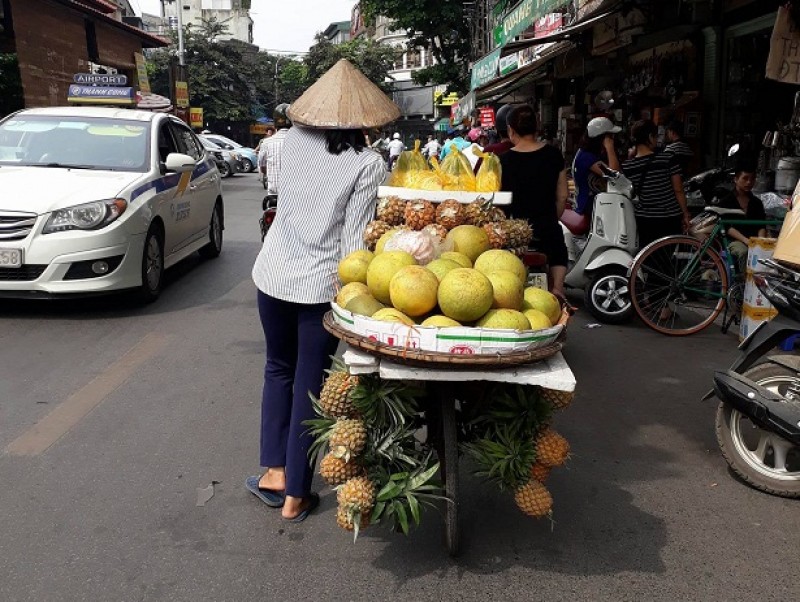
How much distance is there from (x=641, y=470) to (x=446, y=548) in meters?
1.29

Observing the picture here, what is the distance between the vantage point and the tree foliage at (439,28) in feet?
97.6

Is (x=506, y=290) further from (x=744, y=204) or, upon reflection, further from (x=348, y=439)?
(x=744, y=204)

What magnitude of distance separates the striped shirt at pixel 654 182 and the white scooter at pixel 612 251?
0.09m

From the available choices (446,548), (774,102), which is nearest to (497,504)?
(446,548)

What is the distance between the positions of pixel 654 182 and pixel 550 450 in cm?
445

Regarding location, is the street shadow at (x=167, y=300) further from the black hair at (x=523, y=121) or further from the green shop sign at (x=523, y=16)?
the green shop sign at (x=523, y=16)

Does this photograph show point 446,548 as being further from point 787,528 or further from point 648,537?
point 787,528

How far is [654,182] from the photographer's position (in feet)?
21.8

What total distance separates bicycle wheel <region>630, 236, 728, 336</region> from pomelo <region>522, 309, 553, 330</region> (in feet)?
12.5

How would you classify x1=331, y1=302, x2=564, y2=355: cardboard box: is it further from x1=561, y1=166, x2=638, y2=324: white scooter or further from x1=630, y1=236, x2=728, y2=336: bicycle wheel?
x1=561, y1=166, x2=638, y2=324: white scooter

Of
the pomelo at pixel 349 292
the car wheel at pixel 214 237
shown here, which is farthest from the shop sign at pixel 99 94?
the pomelo at pixel 349 292

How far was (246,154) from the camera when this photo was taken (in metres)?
31.5

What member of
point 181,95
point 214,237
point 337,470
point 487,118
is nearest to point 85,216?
point 214,237

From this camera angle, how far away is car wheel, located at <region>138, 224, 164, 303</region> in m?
6.88
